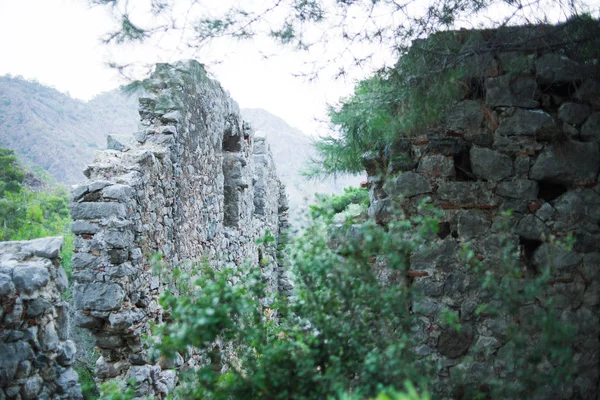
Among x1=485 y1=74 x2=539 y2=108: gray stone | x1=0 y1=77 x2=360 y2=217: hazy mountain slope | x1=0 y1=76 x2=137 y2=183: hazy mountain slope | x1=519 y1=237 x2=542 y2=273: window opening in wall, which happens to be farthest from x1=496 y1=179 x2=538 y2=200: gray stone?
x1=0 y1=76 x2=137 y2=183: hazy mountain slope

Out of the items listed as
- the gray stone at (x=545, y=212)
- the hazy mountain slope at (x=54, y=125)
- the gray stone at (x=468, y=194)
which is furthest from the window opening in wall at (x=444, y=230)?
the hazy mountain slope at (x=54, y=125)

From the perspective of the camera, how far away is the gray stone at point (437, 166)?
339cm

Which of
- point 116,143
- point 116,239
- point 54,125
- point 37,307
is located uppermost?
point 54,125

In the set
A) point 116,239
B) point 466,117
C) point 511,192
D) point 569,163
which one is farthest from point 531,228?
point 116,239

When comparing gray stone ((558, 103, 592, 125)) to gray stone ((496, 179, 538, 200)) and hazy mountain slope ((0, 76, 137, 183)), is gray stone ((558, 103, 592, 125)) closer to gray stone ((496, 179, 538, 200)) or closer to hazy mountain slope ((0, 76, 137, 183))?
gray stone ((496, 179, 538, 200))

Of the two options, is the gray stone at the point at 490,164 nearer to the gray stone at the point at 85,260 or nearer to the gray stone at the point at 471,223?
the gray stone at the point at 471,223

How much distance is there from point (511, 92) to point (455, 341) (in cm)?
167

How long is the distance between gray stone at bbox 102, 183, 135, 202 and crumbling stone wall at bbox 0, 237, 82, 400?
0.82m

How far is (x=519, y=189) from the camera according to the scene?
328cm

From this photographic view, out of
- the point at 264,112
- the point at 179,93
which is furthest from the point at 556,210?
the point at 264,112

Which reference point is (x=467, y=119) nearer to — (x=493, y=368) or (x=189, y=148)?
(x=493, y=368)

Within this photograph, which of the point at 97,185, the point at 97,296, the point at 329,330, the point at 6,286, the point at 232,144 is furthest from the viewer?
the point at 232,144

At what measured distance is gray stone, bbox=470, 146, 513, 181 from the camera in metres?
3.31

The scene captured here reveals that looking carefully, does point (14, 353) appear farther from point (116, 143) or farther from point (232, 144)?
point (232, 144)
